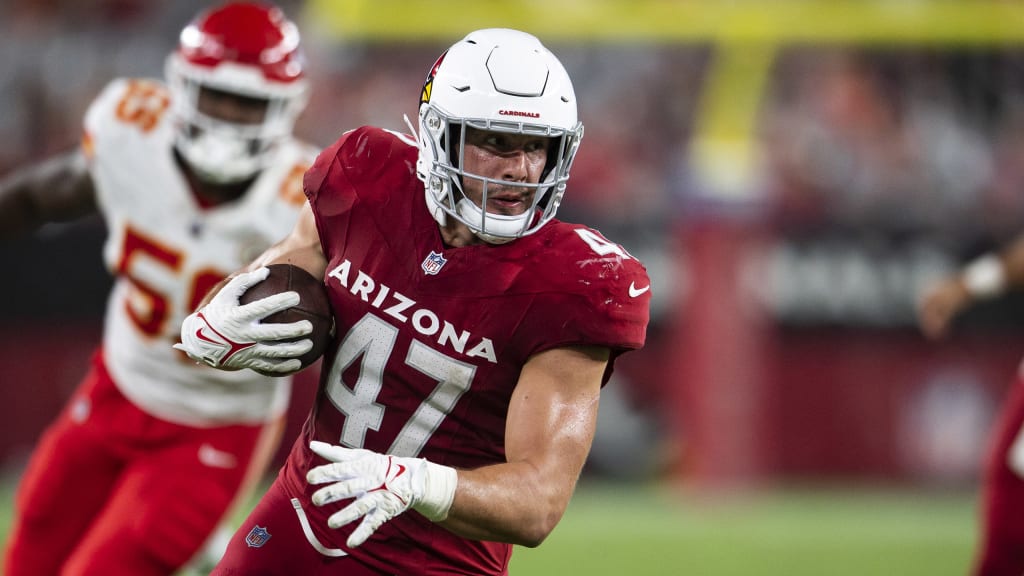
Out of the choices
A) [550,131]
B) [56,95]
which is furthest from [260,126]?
[56,95]

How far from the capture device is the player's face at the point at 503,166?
103 inches

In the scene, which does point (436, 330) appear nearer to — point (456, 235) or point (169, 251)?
point (456, 235)

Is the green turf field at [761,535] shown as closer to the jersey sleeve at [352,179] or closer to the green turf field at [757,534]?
the green turf field at [757,534]

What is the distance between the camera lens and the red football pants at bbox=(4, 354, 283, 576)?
3.40 m

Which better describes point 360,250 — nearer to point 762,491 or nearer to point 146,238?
point 146,238

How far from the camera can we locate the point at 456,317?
257cm

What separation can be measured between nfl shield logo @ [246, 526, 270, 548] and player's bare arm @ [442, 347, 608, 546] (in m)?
0.47

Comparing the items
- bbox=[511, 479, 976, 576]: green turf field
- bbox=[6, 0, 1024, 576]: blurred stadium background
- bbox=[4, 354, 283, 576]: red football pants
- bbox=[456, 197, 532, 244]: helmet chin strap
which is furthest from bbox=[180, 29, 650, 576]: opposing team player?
bbox=[6, 0, 1024, 576]: blurred stadium background

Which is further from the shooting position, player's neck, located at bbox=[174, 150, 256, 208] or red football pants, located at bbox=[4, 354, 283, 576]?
player's neck, located at bbox=[174, 150, 256, 208]

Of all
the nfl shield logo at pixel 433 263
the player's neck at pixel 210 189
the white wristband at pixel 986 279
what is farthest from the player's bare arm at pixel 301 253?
the white wristband at pixel 986 279

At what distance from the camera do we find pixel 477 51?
2.71 m

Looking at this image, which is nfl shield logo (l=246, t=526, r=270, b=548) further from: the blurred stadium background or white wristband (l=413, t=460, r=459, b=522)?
the blurred stadium background

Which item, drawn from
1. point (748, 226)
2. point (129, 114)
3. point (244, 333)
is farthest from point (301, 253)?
point (748, 226)

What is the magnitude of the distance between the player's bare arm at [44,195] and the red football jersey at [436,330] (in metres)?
1.26
